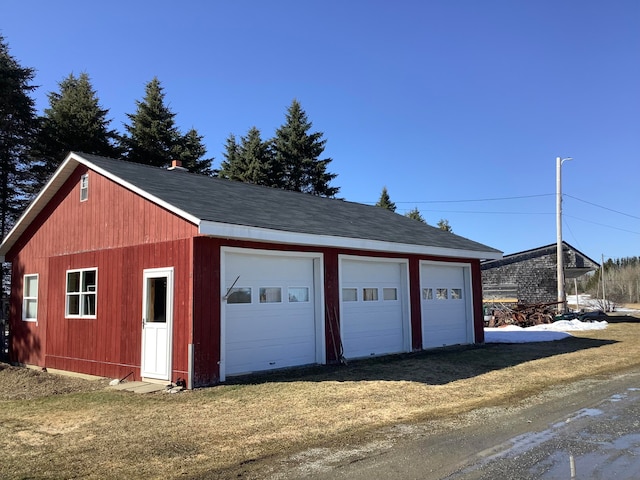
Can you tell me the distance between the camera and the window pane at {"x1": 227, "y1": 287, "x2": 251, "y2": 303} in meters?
10.5

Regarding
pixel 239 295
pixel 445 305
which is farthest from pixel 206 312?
pixel 445 305

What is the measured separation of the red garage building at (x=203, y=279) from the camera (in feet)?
32.7

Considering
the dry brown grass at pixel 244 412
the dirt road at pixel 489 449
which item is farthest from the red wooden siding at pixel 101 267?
the dirt road at pixel 489 449

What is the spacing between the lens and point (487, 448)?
5332 mm

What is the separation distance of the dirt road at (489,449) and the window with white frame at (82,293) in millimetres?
8660

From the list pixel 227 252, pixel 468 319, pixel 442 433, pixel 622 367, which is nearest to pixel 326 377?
pixel 227 252

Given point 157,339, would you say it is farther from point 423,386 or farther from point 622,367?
point 622,367

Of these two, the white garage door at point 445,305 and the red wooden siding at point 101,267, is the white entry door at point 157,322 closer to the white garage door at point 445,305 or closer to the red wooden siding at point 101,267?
the red wooden siding at point 101,267

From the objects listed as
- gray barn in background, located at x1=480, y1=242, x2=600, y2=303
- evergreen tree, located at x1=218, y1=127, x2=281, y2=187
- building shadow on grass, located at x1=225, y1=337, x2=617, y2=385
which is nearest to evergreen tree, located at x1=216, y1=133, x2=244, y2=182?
evergreen tree, located at x1=218, y1=127, x2=281, y2=187

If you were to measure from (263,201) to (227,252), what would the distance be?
10.9 ft

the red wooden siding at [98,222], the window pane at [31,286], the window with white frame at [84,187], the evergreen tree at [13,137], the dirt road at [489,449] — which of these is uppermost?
the evergreen tree at [13,137]

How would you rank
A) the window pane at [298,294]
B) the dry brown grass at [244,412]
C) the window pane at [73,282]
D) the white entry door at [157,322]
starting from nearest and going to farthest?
the dry brown grass at [244,412] → the white entry door at [157,322] → the window pane at [298,294] → the window pane at [73,282]

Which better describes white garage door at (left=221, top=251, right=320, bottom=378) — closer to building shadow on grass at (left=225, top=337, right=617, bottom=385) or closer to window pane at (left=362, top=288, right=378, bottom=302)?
building shadow on grass at (left=225, top=337, right=617, bottom=385)

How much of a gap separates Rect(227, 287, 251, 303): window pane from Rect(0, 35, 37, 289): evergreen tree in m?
20.4
